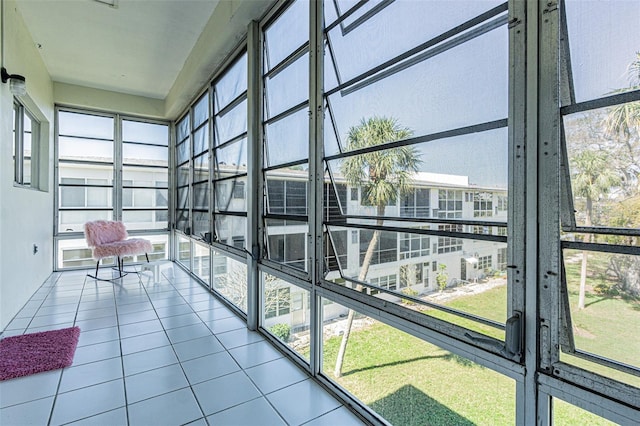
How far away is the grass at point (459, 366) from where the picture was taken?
0.90 metres

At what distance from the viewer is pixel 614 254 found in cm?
90

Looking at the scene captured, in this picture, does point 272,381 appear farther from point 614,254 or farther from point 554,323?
point 614,254

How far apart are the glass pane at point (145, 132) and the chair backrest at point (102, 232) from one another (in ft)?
6.10

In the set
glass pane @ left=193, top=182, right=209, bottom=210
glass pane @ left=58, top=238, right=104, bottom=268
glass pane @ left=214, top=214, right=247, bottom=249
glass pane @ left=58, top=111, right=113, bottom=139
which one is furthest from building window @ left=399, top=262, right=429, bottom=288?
glass pane @ left=58, top=111, right=113, bottom=139

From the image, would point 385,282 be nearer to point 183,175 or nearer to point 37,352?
point 37,352

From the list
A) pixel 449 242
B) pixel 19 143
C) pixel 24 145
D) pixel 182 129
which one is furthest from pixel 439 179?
pixel 182 129

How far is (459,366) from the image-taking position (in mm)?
1337

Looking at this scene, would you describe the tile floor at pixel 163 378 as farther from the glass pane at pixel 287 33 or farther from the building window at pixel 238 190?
the glass pane at pixel 287 33

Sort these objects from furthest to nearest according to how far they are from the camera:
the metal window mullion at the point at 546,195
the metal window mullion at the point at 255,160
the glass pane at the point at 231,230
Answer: the glass pane at the point at 231,230, the metal window mullion at the point at 255,160, the metal window mullion at the point at 546,195

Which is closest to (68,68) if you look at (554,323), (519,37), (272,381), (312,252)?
→ (312,252)

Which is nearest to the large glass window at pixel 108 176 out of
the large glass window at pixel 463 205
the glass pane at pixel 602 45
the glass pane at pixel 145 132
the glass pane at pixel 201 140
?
the glass pane at pixel 145 132

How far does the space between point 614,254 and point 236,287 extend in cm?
331

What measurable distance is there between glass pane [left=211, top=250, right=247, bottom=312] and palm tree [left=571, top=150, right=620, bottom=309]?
9.46 ft

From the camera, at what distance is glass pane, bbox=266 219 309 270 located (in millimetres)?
2357
